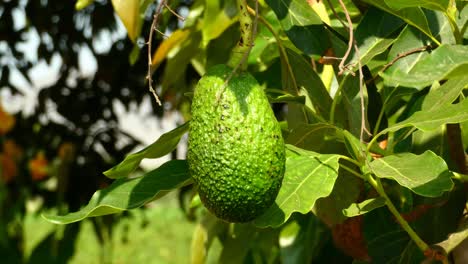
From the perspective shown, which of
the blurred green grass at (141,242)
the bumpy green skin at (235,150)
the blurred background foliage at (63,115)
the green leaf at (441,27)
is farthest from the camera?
the blurred green grass at (141,242)

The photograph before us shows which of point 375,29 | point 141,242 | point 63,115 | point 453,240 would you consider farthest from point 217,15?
point 141,242

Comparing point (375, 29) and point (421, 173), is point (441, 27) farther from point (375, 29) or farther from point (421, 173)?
point (421, 173)

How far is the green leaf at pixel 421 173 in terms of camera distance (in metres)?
0.89

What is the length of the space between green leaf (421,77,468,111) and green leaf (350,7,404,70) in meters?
0.10

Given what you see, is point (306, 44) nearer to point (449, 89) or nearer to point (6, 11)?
point (449, 89)

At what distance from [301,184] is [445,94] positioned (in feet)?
0.70

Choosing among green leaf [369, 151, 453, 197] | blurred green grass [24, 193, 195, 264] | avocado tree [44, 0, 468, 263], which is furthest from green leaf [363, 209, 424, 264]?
blurred green grass [24, 193, 195, 264]

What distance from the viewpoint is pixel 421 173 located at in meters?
0.91

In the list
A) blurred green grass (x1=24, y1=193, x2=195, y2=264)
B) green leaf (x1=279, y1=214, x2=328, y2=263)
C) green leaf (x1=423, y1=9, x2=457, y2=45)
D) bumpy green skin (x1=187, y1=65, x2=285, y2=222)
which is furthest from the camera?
blurred green grass (x1=24, y1=193, x2=195, y2=264)

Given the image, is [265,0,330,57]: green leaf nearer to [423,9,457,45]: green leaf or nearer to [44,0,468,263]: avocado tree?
[44,0,468,263]: avocado tree

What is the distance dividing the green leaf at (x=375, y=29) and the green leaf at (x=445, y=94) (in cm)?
10

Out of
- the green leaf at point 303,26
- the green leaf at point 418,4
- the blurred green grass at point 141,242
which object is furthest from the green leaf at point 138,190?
the blurred green grass at point 141,242

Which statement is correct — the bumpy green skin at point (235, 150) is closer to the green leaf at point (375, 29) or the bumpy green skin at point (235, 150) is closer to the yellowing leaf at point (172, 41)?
the green leaf at point (375, 29)

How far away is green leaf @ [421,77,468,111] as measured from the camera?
3.12 ft
